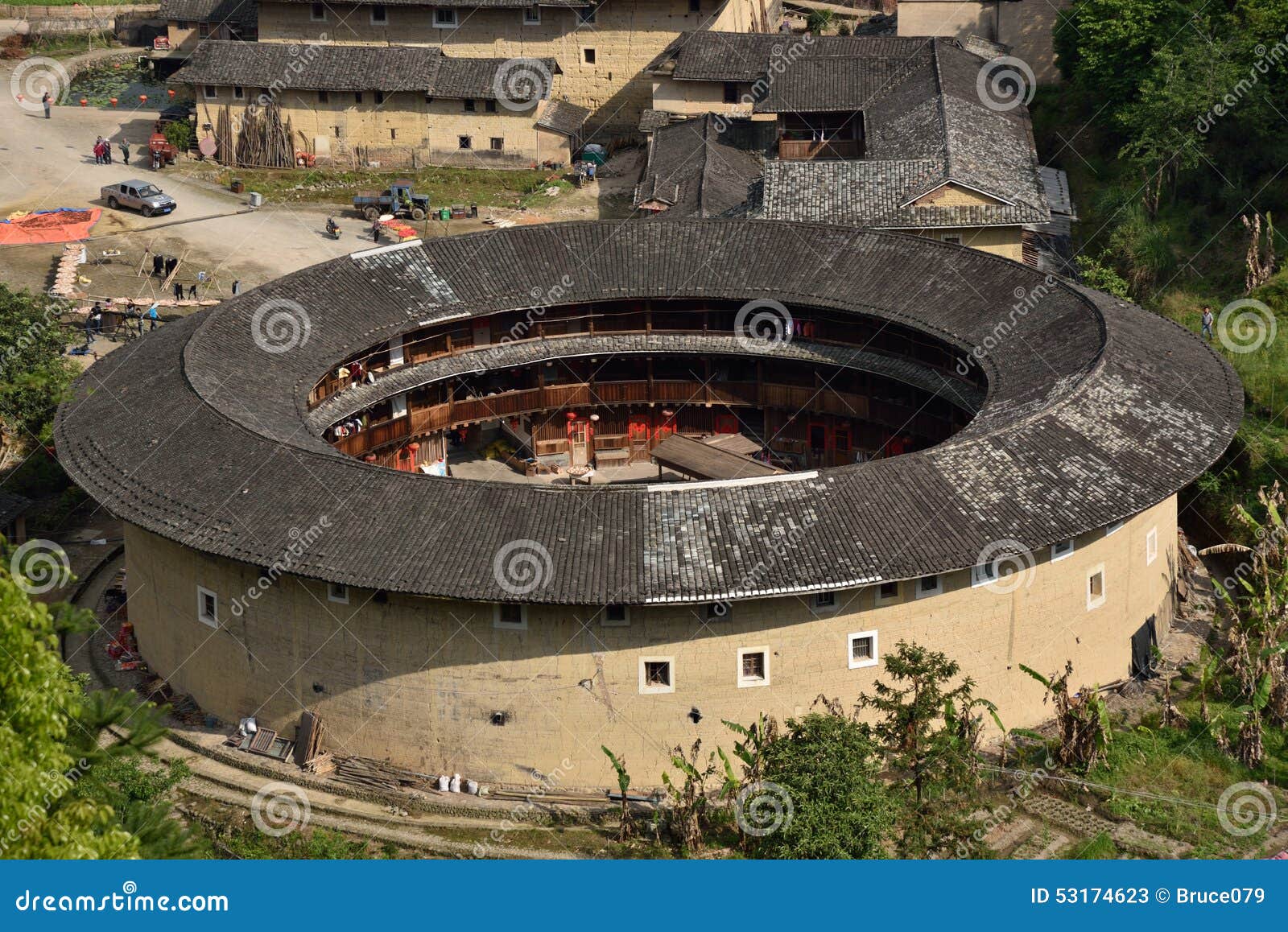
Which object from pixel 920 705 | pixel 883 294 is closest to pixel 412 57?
pixel 883 294

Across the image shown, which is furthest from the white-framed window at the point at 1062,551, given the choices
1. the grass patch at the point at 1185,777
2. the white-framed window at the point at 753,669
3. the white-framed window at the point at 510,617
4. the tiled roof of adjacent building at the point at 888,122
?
the tiled roof of adjacent building at the point at 888,122

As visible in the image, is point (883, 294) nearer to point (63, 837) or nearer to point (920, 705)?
point (920, 705)

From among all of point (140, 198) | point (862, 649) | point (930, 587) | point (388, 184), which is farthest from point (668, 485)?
point (388, 184)

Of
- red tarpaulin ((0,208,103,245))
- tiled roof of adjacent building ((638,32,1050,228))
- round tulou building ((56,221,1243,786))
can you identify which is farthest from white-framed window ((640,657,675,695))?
red tarpaulin ((0,208,103,245))

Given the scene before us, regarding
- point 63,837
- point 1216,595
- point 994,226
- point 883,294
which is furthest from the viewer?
point 994,226

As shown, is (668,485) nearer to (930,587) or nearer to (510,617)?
(510,617)

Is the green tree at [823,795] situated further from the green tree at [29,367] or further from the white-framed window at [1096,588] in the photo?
the green tree at [29,367]

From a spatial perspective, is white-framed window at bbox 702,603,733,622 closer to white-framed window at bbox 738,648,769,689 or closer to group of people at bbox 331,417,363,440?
white-framed window at bbox 738,648,769,689
